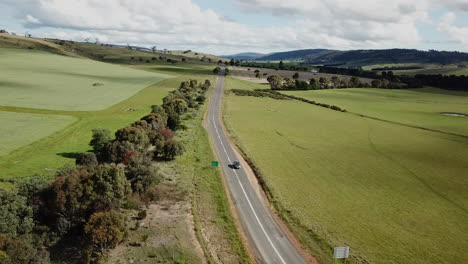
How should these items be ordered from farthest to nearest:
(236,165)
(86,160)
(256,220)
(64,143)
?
(64,143) → (236,165) → (86,160) → (256,220)

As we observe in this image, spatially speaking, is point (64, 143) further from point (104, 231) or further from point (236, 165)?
point (104, 231)

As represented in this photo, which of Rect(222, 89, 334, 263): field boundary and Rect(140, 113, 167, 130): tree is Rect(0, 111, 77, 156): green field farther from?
Rect(222, 89, 334, 263): field boundary

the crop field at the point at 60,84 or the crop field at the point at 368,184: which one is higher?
the crop field at the point at 60,84

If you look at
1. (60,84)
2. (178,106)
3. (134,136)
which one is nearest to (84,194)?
(134,136)

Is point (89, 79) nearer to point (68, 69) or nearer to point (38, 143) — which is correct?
point (68, 69)

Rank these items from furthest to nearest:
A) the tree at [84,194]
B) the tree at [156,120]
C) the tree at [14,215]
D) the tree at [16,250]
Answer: the tree at [156,120]
the tree at [84,194]
the tree at [14,215]
the tree at [16,250]

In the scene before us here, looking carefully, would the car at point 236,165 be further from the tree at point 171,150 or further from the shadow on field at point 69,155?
the shadow on field at point 69,155

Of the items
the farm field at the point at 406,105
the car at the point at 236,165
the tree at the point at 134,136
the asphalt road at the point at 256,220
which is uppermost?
the farm field at the point at 406,105

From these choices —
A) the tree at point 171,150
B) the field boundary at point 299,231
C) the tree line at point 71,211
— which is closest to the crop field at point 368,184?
the field boundary at point 299,231
